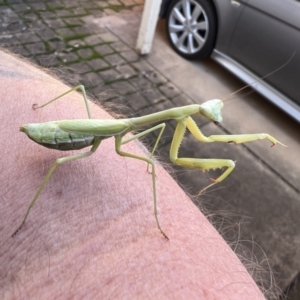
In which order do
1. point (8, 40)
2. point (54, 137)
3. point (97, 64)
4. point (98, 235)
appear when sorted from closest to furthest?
point (98, 235), point (54, 137), point (8, 40), point (97, 64)

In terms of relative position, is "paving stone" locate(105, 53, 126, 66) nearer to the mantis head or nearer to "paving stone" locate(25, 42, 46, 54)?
"paving stone" locate(25, 42, 46, 54)

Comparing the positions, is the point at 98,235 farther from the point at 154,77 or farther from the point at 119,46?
the point at 119,46

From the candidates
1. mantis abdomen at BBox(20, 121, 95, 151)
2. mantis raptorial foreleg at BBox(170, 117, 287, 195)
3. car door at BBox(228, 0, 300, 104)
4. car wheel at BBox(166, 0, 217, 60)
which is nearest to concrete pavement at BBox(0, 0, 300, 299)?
car wheel at BBox(166, 0, 217, 60)

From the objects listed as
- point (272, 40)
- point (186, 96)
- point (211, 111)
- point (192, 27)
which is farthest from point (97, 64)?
point (211, 111)

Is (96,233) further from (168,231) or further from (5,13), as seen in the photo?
(5,13)

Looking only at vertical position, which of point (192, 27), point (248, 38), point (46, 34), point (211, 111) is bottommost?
point (46, 34)

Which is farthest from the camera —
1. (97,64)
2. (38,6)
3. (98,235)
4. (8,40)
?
(38,6)
